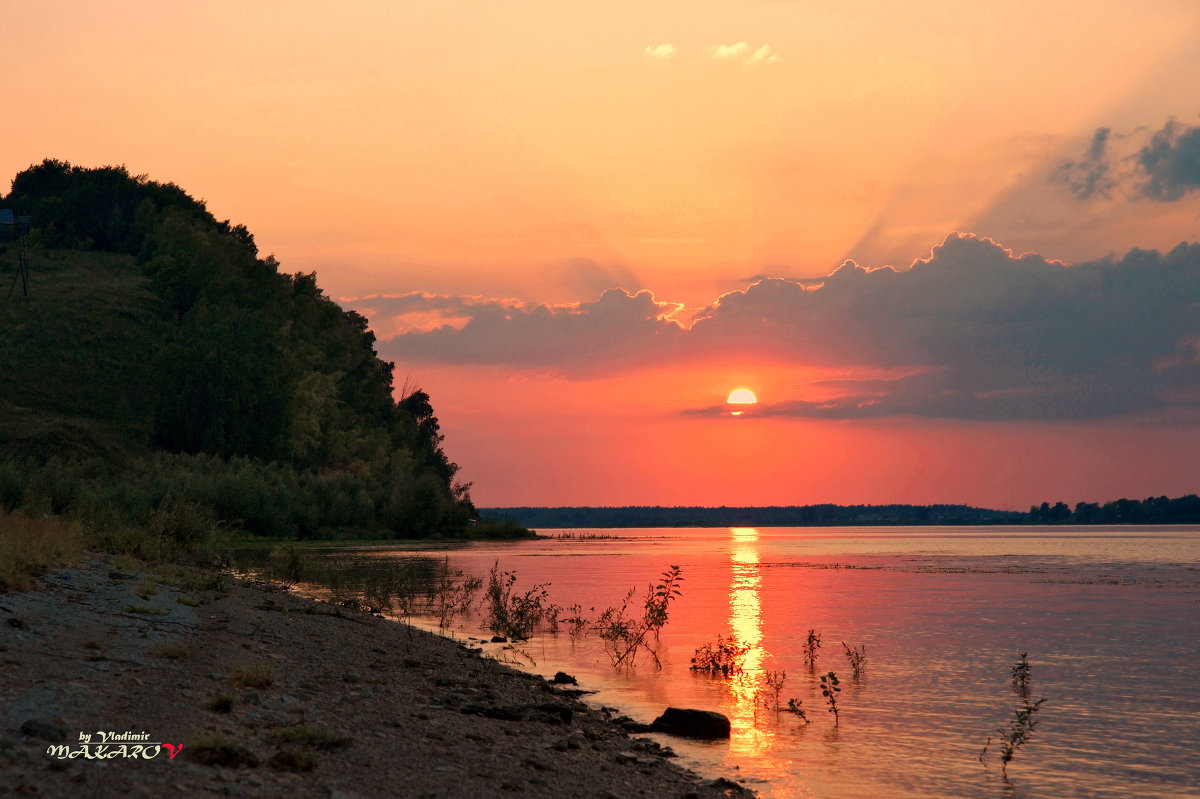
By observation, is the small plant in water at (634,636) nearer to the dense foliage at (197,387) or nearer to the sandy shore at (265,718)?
the sandy shore at (265,718)

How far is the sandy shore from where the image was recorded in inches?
377

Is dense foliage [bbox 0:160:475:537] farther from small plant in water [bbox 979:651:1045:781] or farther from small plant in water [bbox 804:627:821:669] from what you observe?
small plant in water [bbox 979:651:1045:781]

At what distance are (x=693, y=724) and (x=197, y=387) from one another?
291ft

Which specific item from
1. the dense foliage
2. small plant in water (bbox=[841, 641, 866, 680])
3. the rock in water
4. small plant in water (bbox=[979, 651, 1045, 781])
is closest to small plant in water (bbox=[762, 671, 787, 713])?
small plant in water (bbox=[841, 641, 866, 680])

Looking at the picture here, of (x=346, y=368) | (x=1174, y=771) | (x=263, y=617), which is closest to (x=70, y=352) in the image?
(x=346, y=368)

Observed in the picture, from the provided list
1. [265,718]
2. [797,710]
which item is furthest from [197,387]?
[265,718]

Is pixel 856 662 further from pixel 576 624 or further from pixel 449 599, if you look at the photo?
pixel 449 599

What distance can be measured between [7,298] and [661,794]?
120047 mm

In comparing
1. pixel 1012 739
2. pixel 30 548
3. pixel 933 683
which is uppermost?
pixel 30 548

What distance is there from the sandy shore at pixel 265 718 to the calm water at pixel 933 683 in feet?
7.63

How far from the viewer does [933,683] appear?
2236 cm

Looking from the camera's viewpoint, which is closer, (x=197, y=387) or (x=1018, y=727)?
(x=1018, y=727)

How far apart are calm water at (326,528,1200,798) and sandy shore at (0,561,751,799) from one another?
2325mm

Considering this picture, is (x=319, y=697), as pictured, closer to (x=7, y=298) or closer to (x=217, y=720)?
(x=217, y=720)
